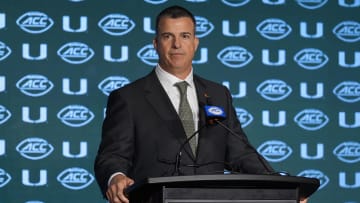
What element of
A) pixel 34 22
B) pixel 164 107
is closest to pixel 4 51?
pixel 34 22

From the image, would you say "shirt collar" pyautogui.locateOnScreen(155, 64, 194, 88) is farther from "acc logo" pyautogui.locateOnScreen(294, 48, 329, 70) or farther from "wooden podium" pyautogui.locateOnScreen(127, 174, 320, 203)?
"acc logo" pyautogui.locateOnScreen(294, 48, 329, 70)

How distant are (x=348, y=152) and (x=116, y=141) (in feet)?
10.6

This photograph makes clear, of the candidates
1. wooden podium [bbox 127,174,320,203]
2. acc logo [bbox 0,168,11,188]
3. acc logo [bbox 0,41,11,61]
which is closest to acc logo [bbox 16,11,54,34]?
acc logo [bbox 0,41,11,61]

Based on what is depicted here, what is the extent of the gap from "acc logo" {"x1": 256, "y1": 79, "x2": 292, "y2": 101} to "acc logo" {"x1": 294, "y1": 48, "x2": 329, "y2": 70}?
0.22 meters

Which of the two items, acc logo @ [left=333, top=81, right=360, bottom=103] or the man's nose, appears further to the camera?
acc logo @ [left=333, top=81, right=360, bottom=103]

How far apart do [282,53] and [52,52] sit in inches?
70.5

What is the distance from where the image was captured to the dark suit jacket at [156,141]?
9.86 ft

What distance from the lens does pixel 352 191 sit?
19.0 feet

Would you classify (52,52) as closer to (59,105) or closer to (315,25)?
(59,105)

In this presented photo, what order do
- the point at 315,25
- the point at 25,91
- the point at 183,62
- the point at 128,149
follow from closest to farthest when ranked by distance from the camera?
1. the point at 128,149
2. the point at 183,62
3. the point at 25,91
4. the point at 315,25

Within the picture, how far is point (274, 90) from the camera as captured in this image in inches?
225

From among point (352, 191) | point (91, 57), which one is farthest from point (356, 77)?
point (91, 57)

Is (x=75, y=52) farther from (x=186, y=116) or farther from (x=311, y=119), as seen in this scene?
(x=186, y=116)

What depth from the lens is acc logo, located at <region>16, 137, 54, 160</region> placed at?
5449 mm
